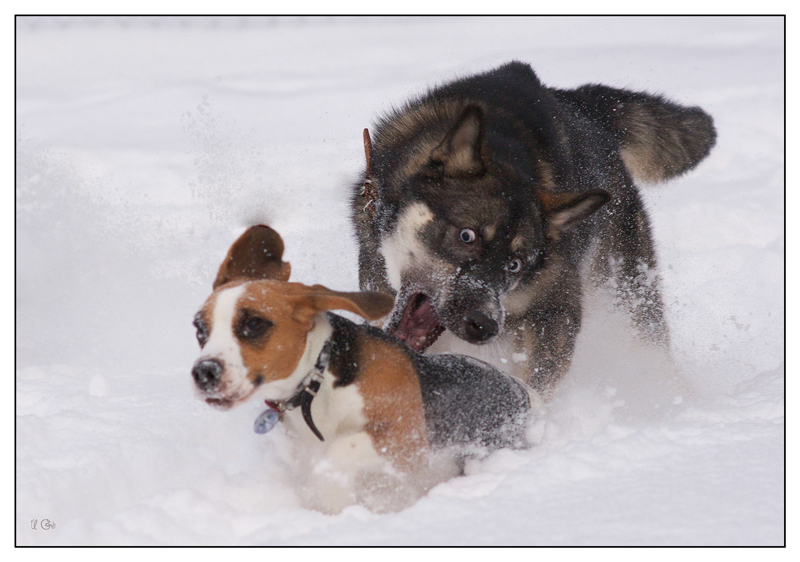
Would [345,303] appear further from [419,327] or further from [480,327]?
[419,327]

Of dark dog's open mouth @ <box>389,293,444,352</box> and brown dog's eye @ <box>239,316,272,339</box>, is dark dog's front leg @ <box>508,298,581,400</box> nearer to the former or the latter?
dark dog's open mouth @ <box>389,293,444,352</box>

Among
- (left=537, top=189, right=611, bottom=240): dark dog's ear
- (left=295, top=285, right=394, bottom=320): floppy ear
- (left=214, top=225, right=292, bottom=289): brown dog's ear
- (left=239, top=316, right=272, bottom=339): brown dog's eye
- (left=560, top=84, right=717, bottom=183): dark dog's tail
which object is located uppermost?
(left=560, top=84, right=717, bottom=183): dark dog's tail

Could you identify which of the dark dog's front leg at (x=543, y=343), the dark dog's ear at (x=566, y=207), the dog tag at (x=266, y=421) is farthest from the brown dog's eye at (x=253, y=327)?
the dark dog's front leg at (x=543, y=343)

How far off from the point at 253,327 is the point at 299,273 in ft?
7.95

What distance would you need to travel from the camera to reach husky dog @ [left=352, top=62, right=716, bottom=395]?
302 cm

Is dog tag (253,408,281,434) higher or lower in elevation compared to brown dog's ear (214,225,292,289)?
lower

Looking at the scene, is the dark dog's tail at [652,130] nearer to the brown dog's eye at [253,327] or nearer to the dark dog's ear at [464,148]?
the dark dog's ear at [464,148]

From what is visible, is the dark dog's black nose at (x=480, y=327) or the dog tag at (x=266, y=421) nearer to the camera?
the dog tag at (x=266, y=421)

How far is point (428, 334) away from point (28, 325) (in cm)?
247

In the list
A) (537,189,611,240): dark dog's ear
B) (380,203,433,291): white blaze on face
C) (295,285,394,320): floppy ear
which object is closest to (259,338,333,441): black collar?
(295,285,394,320): floppy ear

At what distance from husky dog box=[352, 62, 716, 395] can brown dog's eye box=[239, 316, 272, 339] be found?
3.03ft

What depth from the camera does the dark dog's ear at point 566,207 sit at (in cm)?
298

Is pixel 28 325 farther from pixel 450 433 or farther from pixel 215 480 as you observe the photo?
pixel 450 433

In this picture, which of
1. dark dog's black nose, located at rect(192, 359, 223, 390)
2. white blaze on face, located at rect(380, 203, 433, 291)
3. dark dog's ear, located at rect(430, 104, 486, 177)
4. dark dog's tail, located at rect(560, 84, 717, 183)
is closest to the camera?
dark dog's black nose, located at rect(192, 359, 223, 390)
